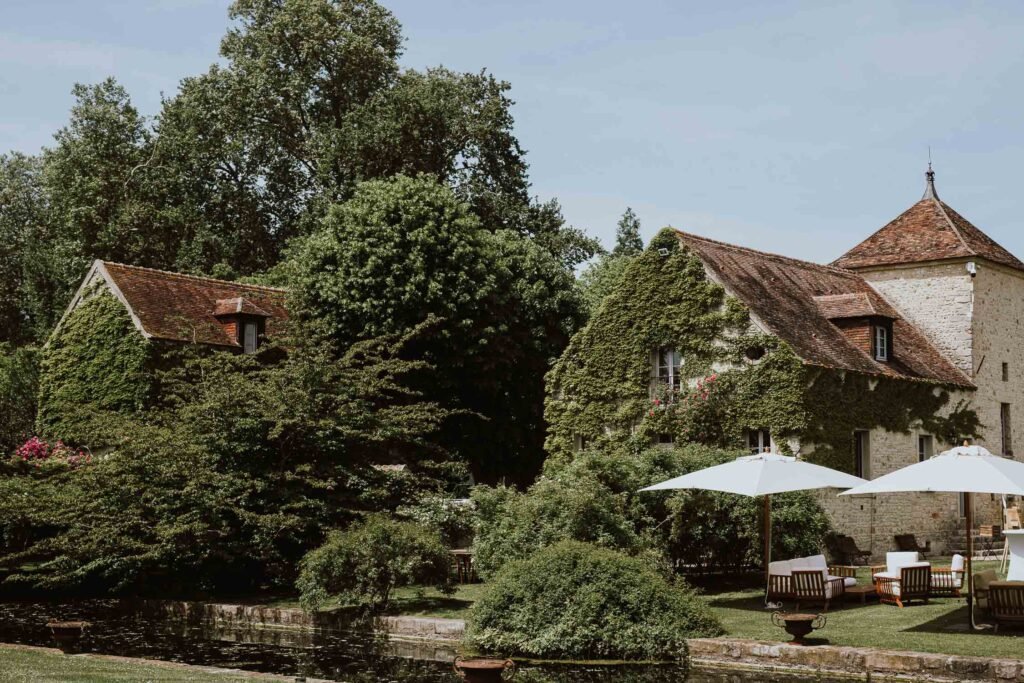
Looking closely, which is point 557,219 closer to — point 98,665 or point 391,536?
point 391,536

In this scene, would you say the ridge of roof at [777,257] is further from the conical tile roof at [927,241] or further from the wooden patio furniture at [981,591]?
the wooden patio furniture at [981,591]

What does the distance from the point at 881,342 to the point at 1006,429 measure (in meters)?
6.62

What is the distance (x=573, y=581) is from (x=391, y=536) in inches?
166

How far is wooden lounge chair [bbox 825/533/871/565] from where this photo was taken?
84.2 ft

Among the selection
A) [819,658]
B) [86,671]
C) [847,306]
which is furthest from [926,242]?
[86,671]

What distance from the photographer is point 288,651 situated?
53.7 ft

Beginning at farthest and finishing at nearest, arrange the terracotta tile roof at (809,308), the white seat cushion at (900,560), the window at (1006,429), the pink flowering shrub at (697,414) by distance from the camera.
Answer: the window at (1006,429), the terracotta tile roof at (809,308), the pink flowering shrub at (697,414), the white seat cushion at (900,560)

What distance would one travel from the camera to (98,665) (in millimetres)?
13086

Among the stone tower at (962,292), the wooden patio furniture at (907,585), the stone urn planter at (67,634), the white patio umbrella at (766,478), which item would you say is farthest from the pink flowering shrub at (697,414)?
the stone urn planter at (67,634)

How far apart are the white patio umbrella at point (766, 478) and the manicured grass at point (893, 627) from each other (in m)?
1.40

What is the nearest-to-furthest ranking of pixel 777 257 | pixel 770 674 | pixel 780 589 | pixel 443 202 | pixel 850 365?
pixel 770 674, pixel 780 589, pixel 850 365, pixel 777 257, pixel 443 202

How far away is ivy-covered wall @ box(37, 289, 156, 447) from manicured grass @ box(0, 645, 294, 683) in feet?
57.6

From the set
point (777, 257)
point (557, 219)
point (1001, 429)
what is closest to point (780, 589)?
point (777, 257)

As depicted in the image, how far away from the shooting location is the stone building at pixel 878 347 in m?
27.1
